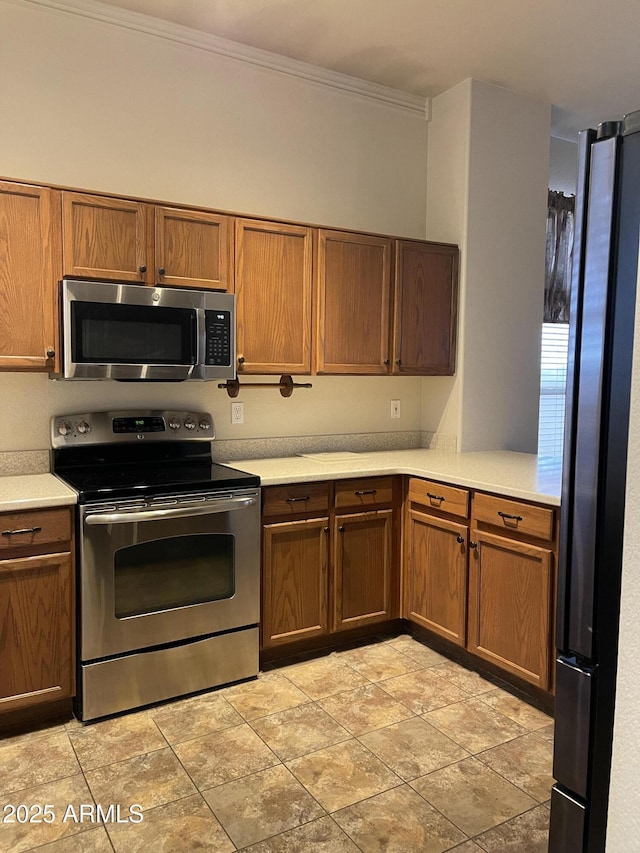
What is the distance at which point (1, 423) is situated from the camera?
2.93m

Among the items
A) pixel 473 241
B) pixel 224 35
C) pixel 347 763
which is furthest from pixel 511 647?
pixel 224 35

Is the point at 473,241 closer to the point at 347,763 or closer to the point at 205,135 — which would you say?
the point at 205,135

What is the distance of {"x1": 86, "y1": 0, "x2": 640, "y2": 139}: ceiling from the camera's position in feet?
9.64

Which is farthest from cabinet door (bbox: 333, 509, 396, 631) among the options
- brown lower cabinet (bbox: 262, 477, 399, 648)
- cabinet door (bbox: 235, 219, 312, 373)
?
cabinet door (bbox: 235, 219, 312, 373)

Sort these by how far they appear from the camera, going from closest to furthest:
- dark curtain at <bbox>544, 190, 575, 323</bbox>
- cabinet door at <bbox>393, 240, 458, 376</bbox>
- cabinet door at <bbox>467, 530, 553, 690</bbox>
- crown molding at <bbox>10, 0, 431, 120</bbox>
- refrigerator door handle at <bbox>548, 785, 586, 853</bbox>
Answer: refrigerator door handle at <bbox>548, 785, 586, 853</bbox> → cabinet door at <bbox>467, 530, 553, 690</bbox> → crown molding at <bbox>10, 0, 431, 120</bbox> → cabinet door at <bbox>393, 240, 458, 376</bbox> → dark curtain at <bbox>544, 190, 575, 323</bbox>

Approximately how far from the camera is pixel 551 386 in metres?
4.48

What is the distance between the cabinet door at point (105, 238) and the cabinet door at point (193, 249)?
2.6 inches

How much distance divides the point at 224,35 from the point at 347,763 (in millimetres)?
3242

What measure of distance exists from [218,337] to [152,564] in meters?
1.02

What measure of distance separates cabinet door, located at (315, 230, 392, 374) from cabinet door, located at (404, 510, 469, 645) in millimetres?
836

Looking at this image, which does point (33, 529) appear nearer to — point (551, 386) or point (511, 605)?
point (511, 605)

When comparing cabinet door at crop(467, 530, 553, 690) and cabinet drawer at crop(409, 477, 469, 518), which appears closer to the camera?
cabinet door at crop(467, 530, 553, 690)

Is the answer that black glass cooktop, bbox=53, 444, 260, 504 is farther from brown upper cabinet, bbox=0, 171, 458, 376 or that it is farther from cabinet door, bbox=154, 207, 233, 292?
cabinet door, bbox=154, 207, 233, 292

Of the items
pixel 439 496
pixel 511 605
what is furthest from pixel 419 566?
pixel 511 605
